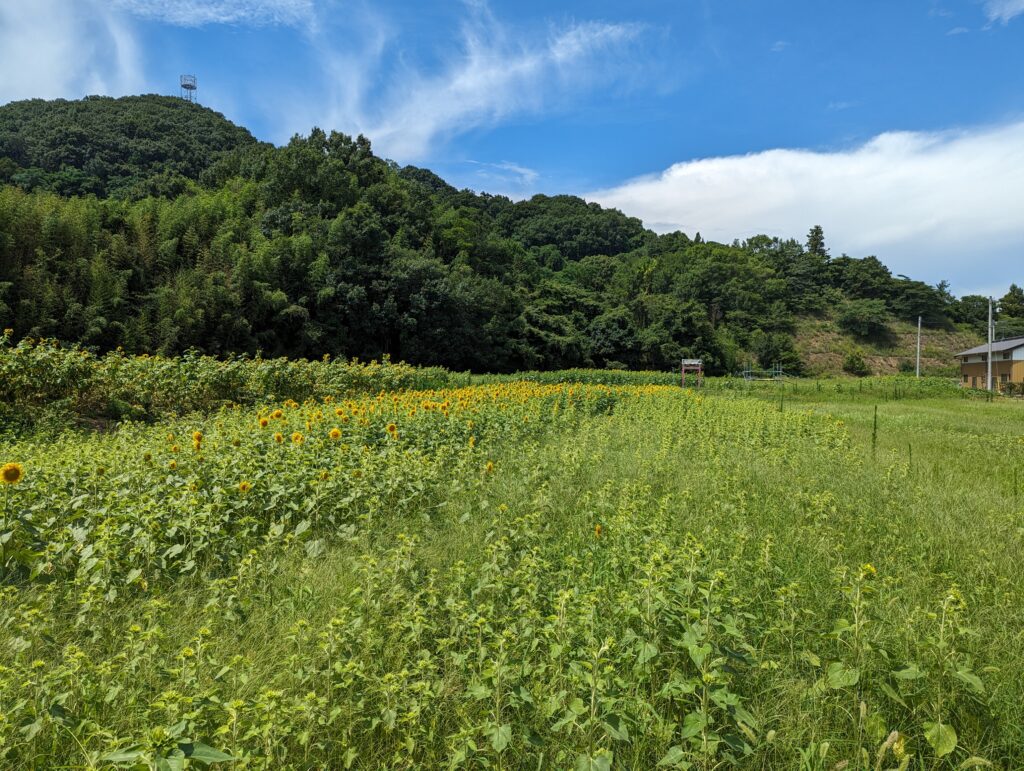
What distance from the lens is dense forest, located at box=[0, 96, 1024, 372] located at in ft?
57.1

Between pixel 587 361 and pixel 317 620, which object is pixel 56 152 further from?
pixel 317 620

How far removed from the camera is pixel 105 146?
1296 inches

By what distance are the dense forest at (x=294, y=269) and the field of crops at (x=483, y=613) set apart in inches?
624

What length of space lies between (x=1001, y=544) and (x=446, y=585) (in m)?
3.52

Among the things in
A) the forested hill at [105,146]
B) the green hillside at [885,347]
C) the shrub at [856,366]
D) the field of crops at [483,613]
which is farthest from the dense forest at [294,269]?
the field of crops at [483,613]

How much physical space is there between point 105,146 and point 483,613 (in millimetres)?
41741

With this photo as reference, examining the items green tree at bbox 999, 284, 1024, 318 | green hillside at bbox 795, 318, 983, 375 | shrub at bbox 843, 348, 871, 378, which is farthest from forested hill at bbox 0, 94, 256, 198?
green tree at bbox 999, 284, 1024, 318

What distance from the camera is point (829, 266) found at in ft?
232

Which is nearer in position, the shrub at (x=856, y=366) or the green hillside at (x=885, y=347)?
the shrub at (x=856, y=366)

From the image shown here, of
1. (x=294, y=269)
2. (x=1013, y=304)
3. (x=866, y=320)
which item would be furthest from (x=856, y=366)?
(x=294, y=269)

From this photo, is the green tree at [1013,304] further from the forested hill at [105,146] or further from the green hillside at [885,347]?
the forested hill at [105,146]

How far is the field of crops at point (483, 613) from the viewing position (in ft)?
5.30

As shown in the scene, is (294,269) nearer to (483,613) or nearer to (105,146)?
(105,146)

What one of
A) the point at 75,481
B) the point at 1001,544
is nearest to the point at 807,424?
the point at 1001,544
